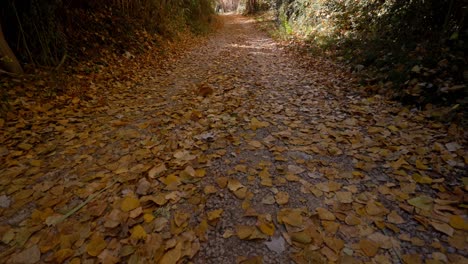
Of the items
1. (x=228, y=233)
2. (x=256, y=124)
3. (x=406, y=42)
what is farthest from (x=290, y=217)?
(x=406, y=42)

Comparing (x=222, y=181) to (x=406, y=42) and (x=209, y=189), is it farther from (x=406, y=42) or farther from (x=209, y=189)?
(x=406, y=42)

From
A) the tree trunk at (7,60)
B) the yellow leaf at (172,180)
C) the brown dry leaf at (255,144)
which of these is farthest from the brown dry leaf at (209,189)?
the tree trunk at (7,60)

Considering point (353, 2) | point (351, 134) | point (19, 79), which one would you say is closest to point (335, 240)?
point (351, 134)

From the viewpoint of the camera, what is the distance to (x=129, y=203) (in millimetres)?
1833

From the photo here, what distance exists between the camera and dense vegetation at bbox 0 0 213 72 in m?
3.83

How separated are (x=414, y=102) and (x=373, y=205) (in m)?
1.96

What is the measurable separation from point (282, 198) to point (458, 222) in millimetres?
1127

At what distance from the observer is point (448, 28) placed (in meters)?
3.23

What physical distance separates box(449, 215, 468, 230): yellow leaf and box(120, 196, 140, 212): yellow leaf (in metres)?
2.18

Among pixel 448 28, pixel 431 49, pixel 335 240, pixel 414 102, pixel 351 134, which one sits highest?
pixel 448 28

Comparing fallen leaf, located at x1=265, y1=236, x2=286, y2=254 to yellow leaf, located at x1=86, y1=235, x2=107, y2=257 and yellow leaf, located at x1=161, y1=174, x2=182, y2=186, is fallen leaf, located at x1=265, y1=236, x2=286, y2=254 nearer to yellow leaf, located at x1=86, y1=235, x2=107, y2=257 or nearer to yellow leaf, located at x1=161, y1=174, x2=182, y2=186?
yellow leaf, located at x1=161, y1=174, x2=182, y2=186

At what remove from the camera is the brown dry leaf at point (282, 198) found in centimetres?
182

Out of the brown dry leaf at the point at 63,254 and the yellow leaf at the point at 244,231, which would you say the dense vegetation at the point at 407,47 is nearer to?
the yellow leaf at the point at 244,231

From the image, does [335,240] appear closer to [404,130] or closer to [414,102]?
[404,130]
